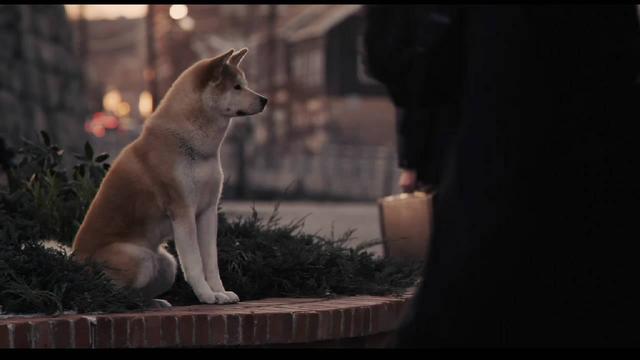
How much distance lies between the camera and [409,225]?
6414 mm

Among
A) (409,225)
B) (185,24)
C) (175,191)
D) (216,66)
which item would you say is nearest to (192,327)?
(175,191)

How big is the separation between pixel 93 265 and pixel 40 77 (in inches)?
238

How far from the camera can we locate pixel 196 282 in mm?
4820

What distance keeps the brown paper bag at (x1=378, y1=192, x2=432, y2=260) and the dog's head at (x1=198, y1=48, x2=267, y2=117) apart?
5.42ft

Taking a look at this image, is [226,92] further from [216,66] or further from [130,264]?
[130,264]

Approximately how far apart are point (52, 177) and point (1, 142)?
113 cm

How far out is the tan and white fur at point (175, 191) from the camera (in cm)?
475

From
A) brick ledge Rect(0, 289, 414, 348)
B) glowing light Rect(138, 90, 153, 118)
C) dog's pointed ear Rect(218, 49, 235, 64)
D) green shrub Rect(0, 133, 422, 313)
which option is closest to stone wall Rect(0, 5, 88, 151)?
green shrub Rect(0, 133, 422, 313)

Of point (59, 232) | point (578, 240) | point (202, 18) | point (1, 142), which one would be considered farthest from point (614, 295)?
point (202, 18)

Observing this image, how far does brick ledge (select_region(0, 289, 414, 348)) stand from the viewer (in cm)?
427

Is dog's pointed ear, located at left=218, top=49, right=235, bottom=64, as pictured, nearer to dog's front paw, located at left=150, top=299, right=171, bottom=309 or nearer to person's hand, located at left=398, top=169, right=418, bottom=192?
dog's front paw, located at left=150, top=299, right=171, bottom=309

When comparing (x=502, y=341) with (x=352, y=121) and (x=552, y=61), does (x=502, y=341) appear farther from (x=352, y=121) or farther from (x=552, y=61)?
(x=352, y=121)

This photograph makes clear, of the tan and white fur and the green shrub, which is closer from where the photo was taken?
the green shrub

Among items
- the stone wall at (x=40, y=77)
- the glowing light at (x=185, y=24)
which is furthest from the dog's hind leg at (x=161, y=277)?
the glowing light at (x=185, y=24)
